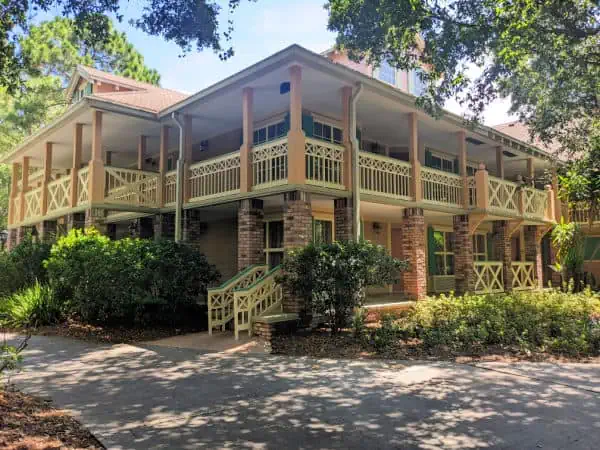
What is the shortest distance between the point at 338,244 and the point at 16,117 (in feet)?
80.1

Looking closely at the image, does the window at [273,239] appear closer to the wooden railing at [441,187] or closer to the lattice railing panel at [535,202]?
the wooden railing at [441,187]

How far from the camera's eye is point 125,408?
202 inches

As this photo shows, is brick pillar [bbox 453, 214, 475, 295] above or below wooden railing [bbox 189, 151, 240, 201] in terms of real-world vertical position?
below

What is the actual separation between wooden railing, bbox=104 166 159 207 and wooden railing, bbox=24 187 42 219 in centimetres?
545

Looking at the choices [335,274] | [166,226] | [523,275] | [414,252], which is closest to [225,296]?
[335,274]

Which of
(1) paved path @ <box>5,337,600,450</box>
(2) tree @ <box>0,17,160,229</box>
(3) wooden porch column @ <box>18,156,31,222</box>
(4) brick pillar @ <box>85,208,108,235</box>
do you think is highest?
(2) tree @ <box>0,17,160,229</box>

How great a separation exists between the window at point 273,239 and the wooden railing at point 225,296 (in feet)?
9.50

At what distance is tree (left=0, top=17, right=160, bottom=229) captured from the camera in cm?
2530

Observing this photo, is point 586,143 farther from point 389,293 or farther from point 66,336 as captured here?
point 66,336

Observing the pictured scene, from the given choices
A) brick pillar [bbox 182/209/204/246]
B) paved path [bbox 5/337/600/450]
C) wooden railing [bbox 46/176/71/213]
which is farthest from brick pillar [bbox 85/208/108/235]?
paved path [bbox 5/337/600/450]

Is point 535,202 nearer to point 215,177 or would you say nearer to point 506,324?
point 506,324

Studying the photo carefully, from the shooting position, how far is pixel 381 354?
26.5 feet

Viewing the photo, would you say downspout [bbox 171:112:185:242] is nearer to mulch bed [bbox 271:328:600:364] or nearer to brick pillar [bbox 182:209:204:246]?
brick pillar [bbox 182:209:204:246]

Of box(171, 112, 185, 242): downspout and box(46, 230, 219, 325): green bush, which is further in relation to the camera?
box(171, 112, 185, 242): downspout
